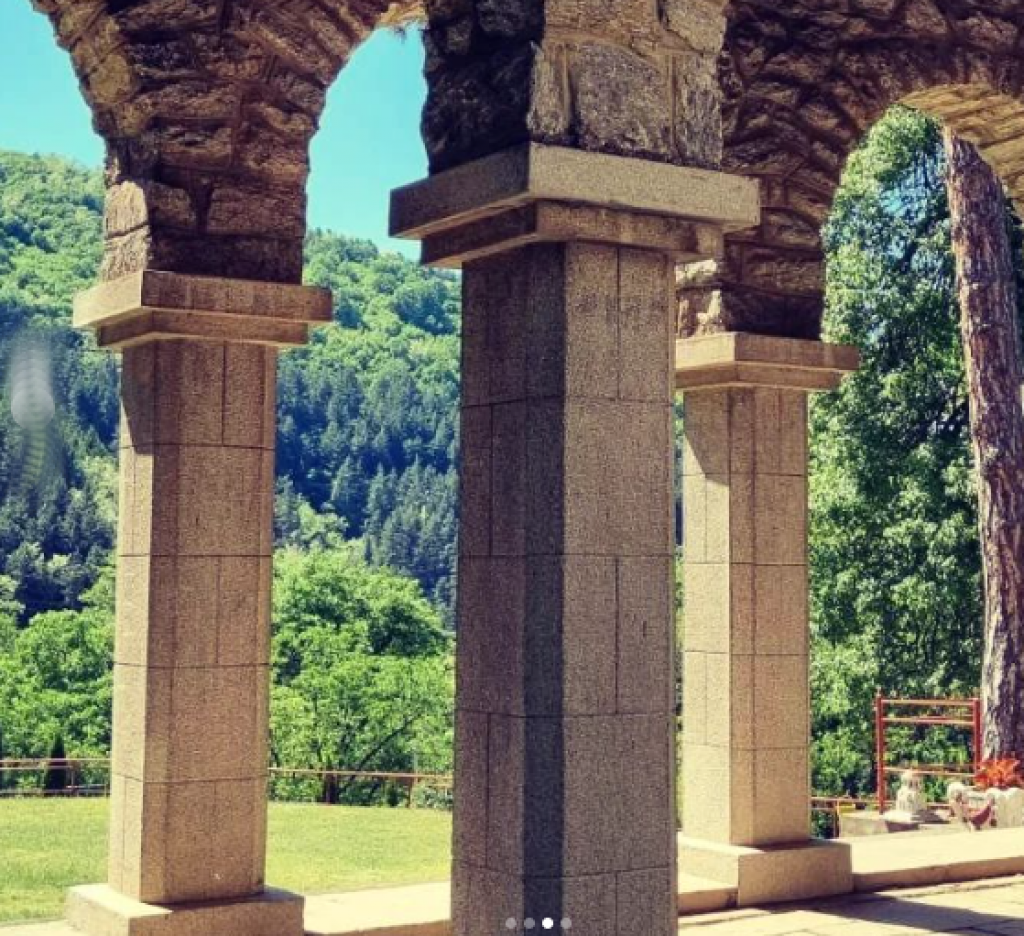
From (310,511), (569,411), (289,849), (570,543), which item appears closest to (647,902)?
(570,543)

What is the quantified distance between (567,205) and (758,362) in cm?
425

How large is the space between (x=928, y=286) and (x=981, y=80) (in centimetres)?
1388

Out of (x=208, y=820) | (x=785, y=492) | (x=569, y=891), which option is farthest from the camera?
(x=785, y=492)

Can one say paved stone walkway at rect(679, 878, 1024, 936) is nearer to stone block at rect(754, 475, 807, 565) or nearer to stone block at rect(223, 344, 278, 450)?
stone block at rect(754, 475, 807, 565)

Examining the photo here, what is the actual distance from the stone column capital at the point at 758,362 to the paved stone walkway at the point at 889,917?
3.13m

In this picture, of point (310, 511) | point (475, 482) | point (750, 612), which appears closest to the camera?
point (475, 482)

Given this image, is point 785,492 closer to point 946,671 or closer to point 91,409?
point 946,671

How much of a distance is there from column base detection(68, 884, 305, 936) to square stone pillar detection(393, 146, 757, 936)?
2276mm

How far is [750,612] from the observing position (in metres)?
9.54

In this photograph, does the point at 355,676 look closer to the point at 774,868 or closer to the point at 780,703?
the point at 780,703

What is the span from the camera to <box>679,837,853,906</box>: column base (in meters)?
9.23

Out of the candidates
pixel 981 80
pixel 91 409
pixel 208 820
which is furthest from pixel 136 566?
pixel 91 409

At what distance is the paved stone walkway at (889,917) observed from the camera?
28.1 ft

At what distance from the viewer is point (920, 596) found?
22.6 m
